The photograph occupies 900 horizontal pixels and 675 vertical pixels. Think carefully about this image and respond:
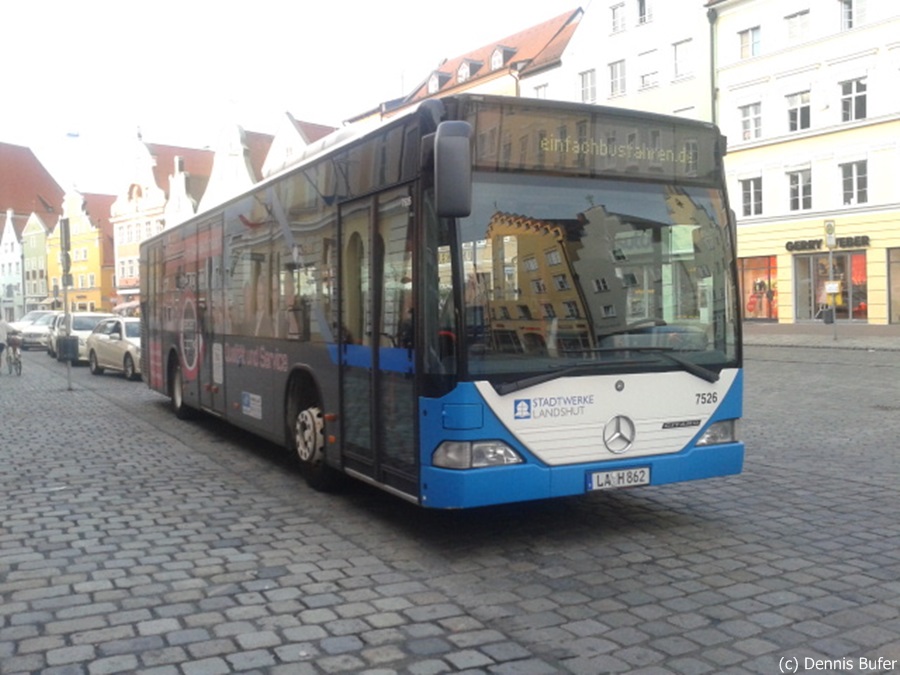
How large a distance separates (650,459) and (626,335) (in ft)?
2.89

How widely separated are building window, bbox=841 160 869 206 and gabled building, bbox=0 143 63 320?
294ft

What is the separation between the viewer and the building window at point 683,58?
41.8 m

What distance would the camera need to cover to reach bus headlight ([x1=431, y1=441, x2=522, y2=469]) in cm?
612

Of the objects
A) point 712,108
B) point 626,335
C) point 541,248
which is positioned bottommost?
point 626,335

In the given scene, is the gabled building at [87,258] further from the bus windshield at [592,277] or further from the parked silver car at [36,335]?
the bus windshield at [592,277]

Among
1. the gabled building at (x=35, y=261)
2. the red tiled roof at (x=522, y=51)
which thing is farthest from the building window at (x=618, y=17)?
the gabled building at (x=35, y=261)

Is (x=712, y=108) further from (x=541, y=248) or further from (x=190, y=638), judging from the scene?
(x=190, y=638)

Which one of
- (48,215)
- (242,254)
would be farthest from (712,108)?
(48,215)

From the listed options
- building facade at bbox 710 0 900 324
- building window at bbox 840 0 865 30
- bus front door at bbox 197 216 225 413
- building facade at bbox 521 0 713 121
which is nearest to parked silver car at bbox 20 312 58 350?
building facade at bbox 521 0 713 121

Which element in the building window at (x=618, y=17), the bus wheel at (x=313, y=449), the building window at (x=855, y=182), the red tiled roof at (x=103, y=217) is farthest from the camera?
the red tiled roof at (x=103, y=217)

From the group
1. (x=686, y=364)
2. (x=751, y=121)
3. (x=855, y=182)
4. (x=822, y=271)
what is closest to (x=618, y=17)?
(x=751, y=121)

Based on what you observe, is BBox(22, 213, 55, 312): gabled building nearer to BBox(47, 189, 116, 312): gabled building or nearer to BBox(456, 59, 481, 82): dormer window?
BBox(47, 189, 116, 312): gabled building

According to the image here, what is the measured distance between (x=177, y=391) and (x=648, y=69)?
114 ft

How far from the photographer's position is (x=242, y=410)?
10.8 meters
